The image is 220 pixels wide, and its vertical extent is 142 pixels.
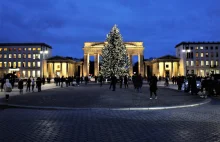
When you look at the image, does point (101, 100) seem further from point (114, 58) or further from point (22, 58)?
point (22, 58)

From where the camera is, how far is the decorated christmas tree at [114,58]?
5388 cm

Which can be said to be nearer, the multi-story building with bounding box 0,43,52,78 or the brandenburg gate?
the brandenburg gate

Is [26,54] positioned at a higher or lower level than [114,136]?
higher

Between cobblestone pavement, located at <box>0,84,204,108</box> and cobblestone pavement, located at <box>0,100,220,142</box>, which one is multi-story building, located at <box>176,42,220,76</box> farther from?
cobblestone pavement, located at <box>0,100,220,142</box>

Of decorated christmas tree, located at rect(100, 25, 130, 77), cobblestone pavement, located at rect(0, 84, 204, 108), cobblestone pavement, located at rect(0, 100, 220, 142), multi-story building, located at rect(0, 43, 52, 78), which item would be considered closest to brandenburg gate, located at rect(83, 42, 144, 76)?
multi-story building, located at rect(0, 43, 52, 78)

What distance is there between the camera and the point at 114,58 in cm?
5419

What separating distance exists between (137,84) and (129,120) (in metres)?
17.9

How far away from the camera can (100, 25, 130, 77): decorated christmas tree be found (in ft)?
177

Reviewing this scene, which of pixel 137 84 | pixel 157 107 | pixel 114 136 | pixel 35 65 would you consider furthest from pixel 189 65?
pixel 114 136

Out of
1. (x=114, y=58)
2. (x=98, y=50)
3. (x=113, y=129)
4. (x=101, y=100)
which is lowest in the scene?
(x=113, y=129)

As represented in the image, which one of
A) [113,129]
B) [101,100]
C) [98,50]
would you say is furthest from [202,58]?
[113,129]

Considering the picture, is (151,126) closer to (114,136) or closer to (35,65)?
(114,136)

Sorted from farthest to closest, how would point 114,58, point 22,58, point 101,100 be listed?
point 22,58
point 114,58
point 101,100

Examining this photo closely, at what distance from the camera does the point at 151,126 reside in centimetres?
983
